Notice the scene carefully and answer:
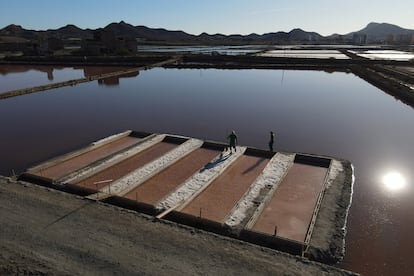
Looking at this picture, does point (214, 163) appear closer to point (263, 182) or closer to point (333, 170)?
point (263, 182)

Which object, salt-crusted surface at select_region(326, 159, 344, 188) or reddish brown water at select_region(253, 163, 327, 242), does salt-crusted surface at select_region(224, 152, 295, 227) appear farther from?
salt-crusted surface at select_region(326, 159, 344, 188)

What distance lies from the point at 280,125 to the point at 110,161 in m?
10.8

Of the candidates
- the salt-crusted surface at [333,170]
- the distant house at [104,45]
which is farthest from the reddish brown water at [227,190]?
the distant house at [104,45]

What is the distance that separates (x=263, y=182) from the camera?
1179cm

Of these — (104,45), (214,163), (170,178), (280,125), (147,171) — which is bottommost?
(170,178)

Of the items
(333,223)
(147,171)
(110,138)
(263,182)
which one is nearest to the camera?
(333,223)

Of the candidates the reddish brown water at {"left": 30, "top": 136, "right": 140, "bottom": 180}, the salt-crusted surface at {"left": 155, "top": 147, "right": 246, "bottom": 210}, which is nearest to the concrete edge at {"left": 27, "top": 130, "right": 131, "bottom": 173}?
the reddish brown water at {"left": 30, "top": 136, "right": 140, "bottom": 180}

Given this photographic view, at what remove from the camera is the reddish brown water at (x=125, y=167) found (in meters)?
11.9

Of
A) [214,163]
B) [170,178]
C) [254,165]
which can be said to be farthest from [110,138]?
[254,165]

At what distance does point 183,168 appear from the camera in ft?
44.1

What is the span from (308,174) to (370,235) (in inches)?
148

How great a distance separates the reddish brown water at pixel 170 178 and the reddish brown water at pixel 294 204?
3452 mm

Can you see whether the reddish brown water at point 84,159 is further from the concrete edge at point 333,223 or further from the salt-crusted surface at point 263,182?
the concrete edge at point 333,223

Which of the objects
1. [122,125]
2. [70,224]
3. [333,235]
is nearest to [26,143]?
[122,125]
